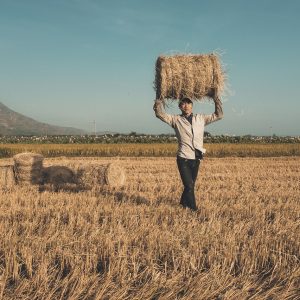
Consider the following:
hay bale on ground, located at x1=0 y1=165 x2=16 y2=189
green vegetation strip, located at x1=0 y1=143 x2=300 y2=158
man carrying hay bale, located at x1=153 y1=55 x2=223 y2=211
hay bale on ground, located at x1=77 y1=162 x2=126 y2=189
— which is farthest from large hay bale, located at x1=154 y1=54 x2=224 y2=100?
green vegetation strip, located at x1=0 y1=143 x2=300 y2=158

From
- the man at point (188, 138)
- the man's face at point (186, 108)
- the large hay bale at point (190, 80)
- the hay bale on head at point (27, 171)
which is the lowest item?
the hay bale on head at point (27, 171)

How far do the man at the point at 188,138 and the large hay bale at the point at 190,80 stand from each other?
2.87 feet

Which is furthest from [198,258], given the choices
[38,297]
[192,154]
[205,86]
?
[205,86]

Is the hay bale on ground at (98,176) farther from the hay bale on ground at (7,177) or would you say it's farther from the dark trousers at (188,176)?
the dark trousers at (188,176)

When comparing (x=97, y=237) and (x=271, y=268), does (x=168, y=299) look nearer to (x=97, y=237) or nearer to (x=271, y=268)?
(x=271, y=268)

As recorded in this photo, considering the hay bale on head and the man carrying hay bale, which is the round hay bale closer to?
the hay bale on head

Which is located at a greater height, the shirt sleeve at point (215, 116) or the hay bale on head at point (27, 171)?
the shirt sleeve at point (215, 116)

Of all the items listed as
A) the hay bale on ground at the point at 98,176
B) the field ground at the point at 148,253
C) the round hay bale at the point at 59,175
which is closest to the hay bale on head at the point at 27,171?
the round hay bale at the point at 59,175

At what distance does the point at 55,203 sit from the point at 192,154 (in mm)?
3058

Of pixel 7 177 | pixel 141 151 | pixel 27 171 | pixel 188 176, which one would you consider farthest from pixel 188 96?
pixel 141 151

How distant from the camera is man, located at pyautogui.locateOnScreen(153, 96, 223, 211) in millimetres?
7672

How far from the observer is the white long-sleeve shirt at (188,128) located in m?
7.67

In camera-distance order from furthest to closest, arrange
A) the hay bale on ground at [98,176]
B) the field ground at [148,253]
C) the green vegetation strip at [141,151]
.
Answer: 1. the green vegetation strip at [141,151]
2. the hay bale on ground at [98,176]
3. the field ground at [148,253]

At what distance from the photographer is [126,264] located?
178 inches
